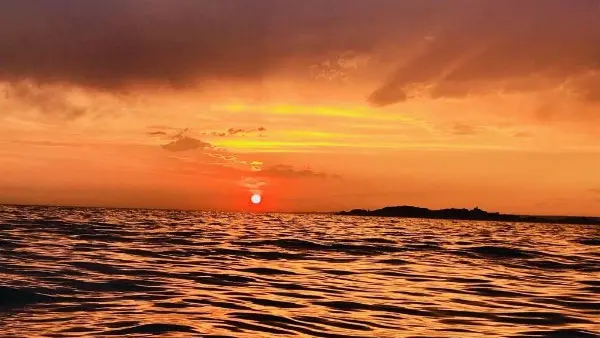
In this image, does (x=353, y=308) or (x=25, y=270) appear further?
(x=25, y=270)

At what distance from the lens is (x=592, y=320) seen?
483 inches

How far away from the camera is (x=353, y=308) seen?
12539 millimetres

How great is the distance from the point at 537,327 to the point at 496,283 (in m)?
6.70

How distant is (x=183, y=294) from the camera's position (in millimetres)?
13539

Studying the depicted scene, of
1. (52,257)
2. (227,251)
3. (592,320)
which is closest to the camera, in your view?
(592,320)

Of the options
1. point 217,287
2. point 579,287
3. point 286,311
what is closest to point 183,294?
point 217,287

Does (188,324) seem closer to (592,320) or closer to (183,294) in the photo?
(183,294)

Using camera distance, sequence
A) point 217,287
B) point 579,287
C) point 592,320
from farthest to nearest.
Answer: point 579,287 < point 217,287 < point 592,320

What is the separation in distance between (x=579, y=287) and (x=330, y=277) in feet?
24.2

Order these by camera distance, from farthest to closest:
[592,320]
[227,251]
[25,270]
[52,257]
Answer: [227,251] → [52,257] → [25,270] → [592,320]

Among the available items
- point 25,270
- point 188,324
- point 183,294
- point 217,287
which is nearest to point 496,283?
point 217,287

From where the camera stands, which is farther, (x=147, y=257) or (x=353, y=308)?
(x=147, y=257)

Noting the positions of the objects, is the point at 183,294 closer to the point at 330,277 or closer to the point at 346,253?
the point at 330,277

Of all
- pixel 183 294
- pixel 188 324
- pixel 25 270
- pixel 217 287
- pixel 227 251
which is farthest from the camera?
pixel 227 251
